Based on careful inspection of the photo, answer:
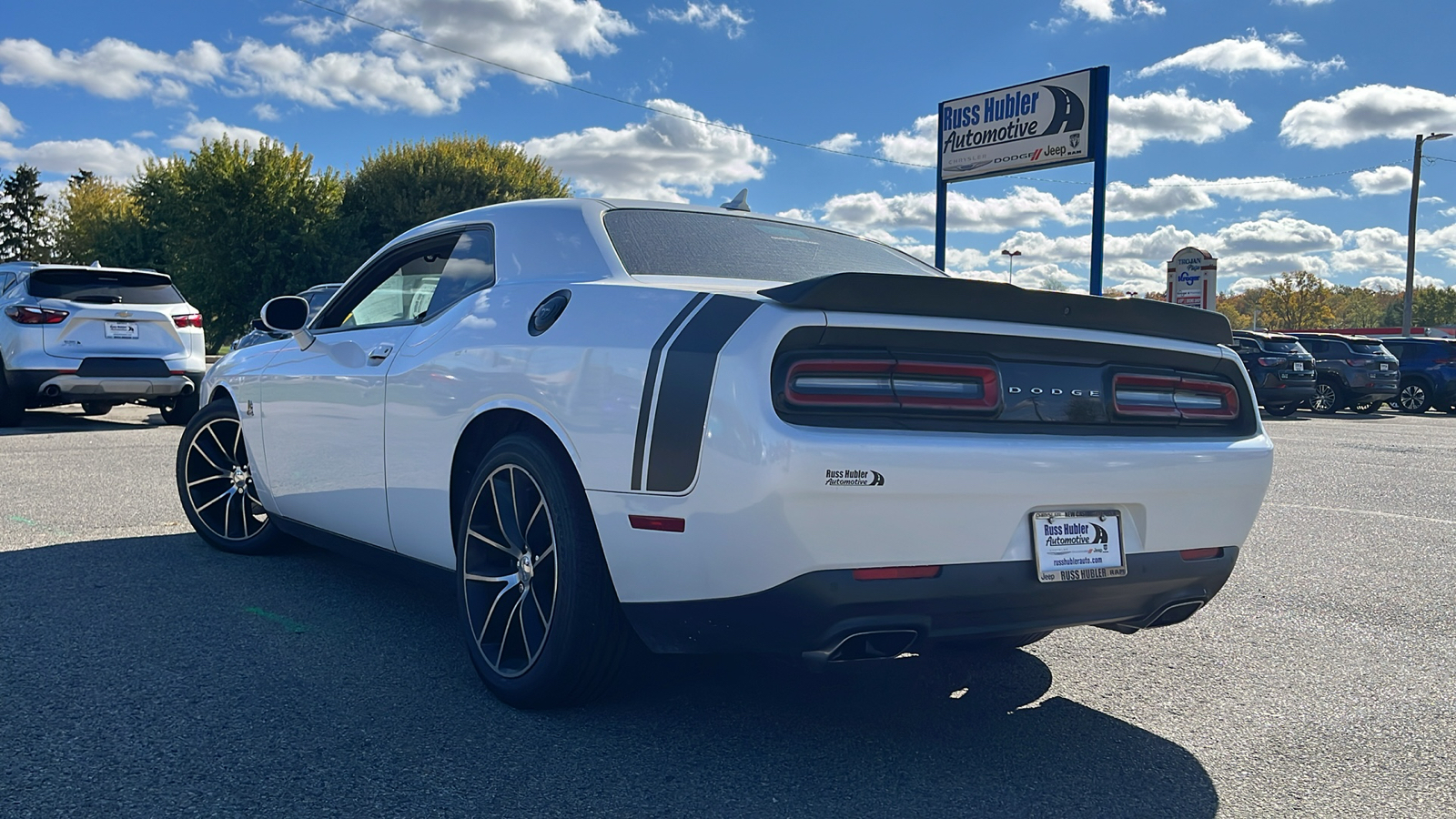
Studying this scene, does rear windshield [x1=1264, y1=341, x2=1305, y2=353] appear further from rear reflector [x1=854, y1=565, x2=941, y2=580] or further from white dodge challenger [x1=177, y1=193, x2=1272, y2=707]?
rear reflector [x1=854, y1=565, x2=941, y2=580]

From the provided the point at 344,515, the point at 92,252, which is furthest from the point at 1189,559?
the point at 92,252

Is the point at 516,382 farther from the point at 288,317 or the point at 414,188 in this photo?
the point at 414,188

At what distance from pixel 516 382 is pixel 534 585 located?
571 mm

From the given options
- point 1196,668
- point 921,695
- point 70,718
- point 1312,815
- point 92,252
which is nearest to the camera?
point 1312,815

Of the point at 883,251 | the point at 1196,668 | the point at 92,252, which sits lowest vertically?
the point at 1196,668

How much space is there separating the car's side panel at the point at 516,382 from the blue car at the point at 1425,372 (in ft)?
81.4

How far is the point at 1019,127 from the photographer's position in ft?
71.1

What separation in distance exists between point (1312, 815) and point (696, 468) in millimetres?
1613

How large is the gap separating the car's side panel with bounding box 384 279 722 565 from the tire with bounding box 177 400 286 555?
68.6 inches

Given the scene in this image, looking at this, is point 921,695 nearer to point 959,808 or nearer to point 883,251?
point 959,808

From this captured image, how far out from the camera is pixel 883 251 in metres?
4.32

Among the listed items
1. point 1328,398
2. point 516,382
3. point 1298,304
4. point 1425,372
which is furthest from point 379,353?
point 1298,304

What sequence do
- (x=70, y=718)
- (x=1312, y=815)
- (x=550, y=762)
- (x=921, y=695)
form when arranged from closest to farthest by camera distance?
(x=1312, y=815)
(x=550, y=762)
(x=70, y=718)
(x=921, y=695)

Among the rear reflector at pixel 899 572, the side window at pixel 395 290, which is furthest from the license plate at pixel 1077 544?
the side window at pixel 395 290
